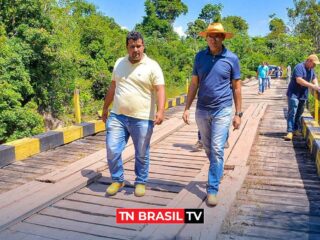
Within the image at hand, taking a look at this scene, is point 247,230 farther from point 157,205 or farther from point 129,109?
point 129,109

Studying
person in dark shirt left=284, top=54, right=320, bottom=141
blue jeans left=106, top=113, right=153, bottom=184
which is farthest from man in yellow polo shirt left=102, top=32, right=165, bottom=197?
person in dark shirt left=284, top=54, right=320, bottom=141

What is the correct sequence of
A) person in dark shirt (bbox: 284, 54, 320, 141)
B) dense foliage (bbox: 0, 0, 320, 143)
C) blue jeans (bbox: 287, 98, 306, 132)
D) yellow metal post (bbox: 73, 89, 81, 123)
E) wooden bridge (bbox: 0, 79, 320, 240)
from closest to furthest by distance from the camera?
wooden bridge (bbox: 0, 79, 320, 240), person in dark shirt (bbox: 284, 54, 320, 141), blue jeans (bbox: 287, 98, 306, 132), yellow metal post (bbox: 73, 89, 81, 123), dense foliage (bbox: 0, 0, 320, 143)

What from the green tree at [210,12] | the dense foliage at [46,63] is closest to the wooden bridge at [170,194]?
the dense foliage at [46,63]

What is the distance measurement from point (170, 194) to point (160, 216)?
29.9 inches

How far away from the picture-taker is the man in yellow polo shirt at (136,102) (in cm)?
398

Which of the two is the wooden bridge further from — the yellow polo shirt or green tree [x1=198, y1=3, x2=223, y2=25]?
green tree [x1=198, y1=3, x2=223, y2=25]

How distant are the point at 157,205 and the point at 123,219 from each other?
1.58ft

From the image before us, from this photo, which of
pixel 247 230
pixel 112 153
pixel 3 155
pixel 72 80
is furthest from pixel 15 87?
pixel 247 230

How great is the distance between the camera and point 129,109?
401cm

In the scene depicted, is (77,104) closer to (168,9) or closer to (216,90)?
(216,90)

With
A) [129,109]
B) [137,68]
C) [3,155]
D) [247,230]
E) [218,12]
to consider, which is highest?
[218,12]

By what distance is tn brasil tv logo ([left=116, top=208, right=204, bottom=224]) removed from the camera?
11.3 feet

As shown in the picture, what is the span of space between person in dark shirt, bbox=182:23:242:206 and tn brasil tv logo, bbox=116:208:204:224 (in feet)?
1.10

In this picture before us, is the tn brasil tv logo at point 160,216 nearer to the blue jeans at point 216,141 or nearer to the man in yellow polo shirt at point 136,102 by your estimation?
the blue jeans at point 216,141
